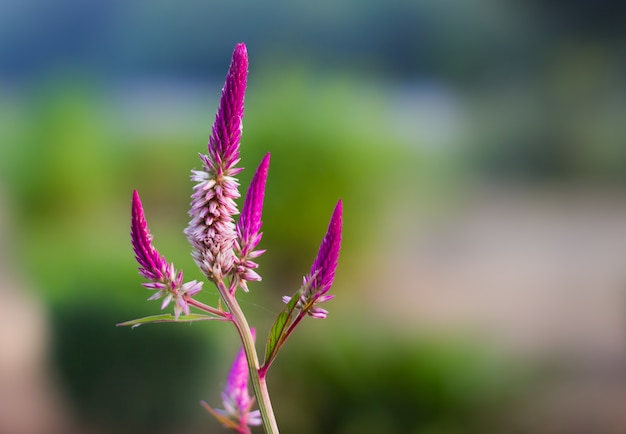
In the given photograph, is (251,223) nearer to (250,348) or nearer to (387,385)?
(250,348)

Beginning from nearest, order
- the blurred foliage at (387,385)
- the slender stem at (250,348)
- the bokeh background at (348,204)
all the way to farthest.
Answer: the slender stem at (250,348)
the blurred foliage at (387,385)
the bokeh background at (348,204)

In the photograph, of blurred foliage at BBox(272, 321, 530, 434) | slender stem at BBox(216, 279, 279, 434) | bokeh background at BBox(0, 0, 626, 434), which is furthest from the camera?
bokeh background at BBox(0, 0, 626, 434)

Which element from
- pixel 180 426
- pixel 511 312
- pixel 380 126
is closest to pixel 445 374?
pixel 180 426

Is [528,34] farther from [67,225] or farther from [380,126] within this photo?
[67,225]

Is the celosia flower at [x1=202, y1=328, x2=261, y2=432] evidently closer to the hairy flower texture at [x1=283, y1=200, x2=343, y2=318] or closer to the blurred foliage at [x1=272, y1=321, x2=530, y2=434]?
the hairy flower texture at [x1=283, y1=200, x2=343, y2=318]

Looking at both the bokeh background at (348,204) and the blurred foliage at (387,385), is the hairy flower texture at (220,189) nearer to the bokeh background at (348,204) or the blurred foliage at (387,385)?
the bokeh background at (348,204)

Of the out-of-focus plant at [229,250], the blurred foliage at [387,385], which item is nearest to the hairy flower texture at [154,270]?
the out-of-focus plant at [229,250]

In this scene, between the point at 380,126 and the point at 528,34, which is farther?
the point at 528,34

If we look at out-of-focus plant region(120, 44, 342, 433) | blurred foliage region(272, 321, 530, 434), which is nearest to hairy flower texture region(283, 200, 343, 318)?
out-of-focus plant region(120, 44, 342, 433)
